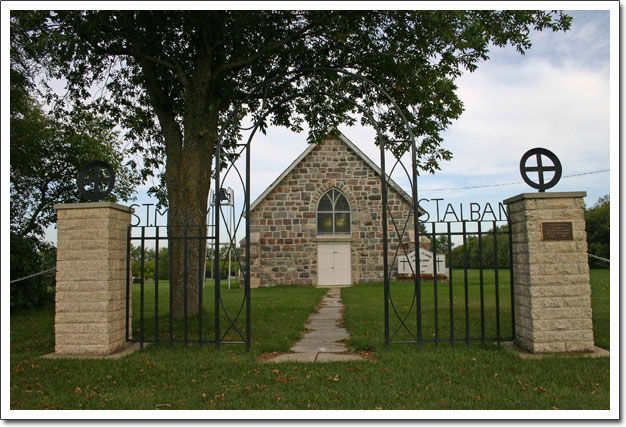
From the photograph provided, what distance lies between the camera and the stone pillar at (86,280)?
603cm

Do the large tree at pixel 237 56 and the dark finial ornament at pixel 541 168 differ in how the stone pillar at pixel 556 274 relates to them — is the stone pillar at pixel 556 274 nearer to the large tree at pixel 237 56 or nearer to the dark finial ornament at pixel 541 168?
the dark finial ornament at pixel 541 168

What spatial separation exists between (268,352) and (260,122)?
3067mm

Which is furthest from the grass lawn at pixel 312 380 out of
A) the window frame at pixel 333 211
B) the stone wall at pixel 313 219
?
the window frame at pixel 333 211

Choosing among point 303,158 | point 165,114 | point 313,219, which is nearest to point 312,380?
point 165,114

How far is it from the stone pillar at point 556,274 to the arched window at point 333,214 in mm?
13416

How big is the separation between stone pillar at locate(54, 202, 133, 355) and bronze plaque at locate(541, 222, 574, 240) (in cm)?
532

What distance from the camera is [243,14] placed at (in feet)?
23.2

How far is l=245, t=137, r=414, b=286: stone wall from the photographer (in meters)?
18.9

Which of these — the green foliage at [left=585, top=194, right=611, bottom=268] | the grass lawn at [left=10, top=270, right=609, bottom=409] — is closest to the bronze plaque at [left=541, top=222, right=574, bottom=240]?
the grass lawn at [left=10, top=270, right=609, bottom=409]

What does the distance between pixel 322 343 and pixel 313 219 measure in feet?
40.1

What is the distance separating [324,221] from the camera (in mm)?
19297

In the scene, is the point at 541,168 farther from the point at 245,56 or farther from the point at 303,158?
the point at 303,158

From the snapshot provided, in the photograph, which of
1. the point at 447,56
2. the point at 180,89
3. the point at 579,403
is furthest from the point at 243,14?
the point at 579,403

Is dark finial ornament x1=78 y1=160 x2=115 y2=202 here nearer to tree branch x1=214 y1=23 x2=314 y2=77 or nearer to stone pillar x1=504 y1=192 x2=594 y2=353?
tree branch x1=214 y1=23 x2=314 y2=77
